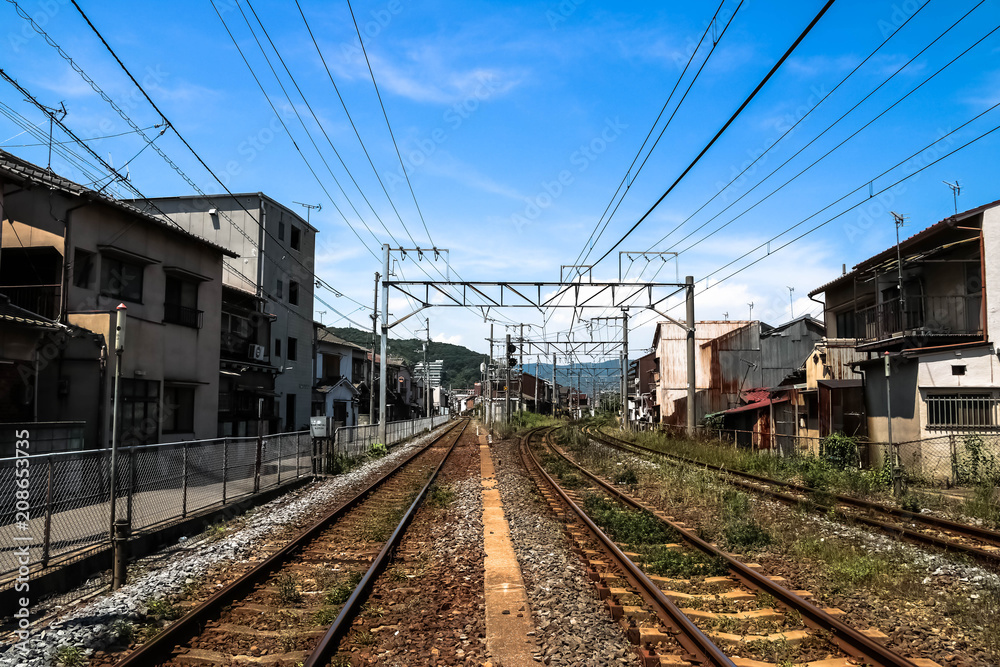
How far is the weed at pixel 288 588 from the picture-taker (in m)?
6.84

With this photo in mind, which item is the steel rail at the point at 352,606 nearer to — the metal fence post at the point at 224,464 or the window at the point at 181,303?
the metal fence post at the point at 224,464

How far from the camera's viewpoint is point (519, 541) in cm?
952

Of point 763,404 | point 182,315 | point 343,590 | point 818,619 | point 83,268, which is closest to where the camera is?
point 818,619

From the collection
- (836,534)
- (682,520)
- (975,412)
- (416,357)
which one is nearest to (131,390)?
(682,520)

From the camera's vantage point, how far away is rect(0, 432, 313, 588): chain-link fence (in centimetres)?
714

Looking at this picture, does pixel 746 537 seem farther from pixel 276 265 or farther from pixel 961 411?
pixel 276 265

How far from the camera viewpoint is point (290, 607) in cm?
664

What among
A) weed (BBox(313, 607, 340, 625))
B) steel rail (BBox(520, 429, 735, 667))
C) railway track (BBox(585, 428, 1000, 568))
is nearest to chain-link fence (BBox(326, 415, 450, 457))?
railway track (BBox(585, 428, 1000, 568))

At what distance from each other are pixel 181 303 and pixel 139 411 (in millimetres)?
3655

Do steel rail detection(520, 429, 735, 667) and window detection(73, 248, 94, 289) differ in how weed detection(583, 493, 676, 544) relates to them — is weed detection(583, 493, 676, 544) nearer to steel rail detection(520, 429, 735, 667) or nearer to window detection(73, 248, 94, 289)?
steel rail detection(520, 429, 735, 667)

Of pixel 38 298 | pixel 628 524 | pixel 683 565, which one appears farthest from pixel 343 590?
pixel 38 298

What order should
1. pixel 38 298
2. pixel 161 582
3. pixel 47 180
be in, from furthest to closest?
pixel 38 298
pixel 47 180
pixel 161 582

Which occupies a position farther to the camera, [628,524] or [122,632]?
[628,524]

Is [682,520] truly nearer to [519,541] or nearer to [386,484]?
[519,541]
